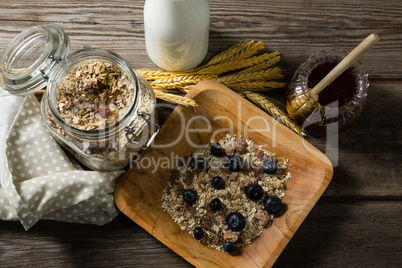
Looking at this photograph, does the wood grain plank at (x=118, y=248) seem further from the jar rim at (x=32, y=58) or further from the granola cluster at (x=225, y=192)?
the jar rim at (x=32, y=58)

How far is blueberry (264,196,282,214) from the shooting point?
96 centimetres

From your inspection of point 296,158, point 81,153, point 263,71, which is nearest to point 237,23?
point 263,71

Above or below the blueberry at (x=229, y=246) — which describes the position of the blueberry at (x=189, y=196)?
above

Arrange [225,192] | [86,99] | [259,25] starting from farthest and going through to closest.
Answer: [259,25]
[225,192]
[86,99]

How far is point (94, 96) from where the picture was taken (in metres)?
0.88

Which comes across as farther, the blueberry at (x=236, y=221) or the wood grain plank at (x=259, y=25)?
the wood grain plank at (x=259, y=25)

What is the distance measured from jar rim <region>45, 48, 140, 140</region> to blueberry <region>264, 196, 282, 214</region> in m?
A: 0.40

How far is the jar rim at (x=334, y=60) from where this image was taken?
96 cm

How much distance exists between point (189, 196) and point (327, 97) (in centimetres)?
44

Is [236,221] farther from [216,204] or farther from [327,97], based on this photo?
[327,97]

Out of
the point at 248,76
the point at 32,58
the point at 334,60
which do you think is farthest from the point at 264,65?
the point at 32,58

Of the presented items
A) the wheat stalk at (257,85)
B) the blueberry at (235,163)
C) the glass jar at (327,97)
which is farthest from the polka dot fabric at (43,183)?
the glass jar at (327,97)

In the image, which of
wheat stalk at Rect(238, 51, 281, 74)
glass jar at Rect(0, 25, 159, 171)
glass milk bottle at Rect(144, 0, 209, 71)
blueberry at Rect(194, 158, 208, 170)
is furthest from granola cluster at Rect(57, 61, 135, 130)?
wheat stalk at Rect(238, 51, 281, 74)

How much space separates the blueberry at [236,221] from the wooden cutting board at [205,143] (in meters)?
0.07
